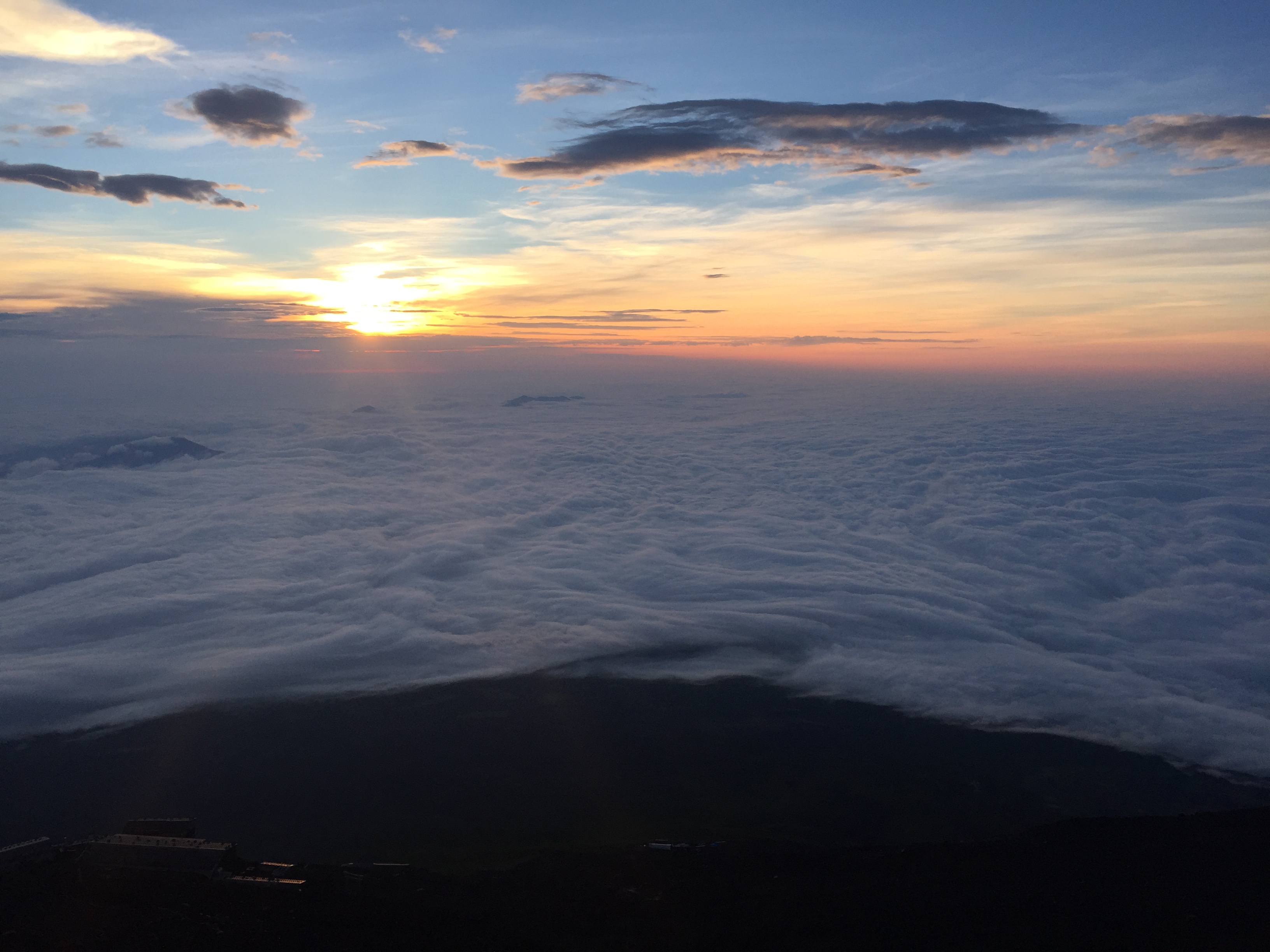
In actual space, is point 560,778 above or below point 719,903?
below

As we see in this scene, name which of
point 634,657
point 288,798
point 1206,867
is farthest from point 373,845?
point 1206,867

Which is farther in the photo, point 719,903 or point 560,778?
point 560,778

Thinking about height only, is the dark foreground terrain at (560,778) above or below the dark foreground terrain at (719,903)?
below

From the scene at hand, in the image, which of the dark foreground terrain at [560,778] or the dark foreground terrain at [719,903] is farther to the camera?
the dark foreground terrain at [560,778]

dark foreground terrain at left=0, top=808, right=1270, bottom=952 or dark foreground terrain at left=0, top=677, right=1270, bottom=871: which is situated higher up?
dark foreground terrain at left=0, top=808, right=1270, bottom=952

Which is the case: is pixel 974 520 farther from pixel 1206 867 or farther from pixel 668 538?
pixel 1206 867
